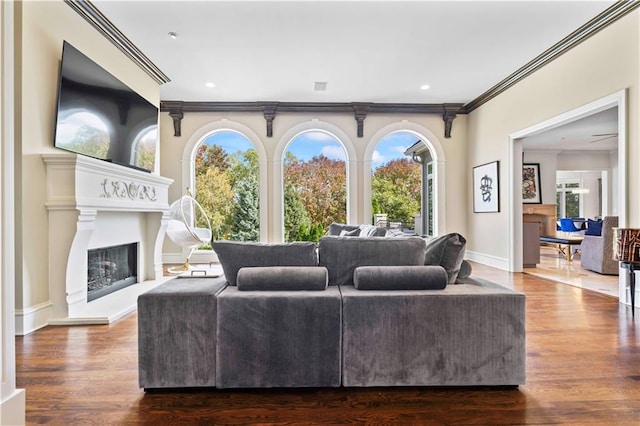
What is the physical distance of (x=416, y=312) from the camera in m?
1.81

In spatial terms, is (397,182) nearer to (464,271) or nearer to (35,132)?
(464,271)

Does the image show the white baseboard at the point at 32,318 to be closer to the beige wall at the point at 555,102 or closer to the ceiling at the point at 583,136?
the beige wall at the point at 555,102

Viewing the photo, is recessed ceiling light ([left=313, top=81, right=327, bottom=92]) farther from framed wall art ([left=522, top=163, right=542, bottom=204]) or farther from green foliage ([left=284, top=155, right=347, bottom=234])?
framed wall art ([left=522, top=163, right=542, bottom=204])

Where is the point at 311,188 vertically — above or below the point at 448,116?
below

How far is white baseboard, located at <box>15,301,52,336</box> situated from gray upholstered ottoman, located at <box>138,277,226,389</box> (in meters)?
1.66

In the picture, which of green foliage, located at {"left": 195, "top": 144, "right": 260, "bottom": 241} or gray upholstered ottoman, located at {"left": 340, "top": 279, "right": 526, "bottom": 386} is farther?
green foliage, located at {"left": 195, "top": 144, "right": 260, "bottom": 241}

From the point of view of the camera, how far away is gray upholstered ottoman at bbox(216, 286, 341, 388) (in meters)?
1.79

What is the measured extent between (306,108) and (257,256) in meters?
4.86

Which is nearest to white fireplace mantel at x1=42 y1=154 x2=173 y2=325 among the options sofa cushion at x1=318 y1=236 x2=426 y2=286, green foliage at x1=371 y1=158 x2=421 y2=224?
sofa cushion at x1=318 y1=236 x2=426 y2=286

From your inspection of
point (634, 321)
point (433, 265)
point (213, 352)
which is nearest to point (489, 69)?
point (634, 321)

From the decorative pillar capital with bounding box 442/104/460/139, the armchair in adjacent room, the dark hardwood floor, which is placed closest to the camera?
the dark hardwood floor

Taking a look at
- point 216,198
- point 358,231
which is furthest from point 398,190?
point 216,198

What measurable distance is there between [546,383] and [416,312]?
2.93ft

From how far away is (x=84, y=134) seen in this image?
3.30m
